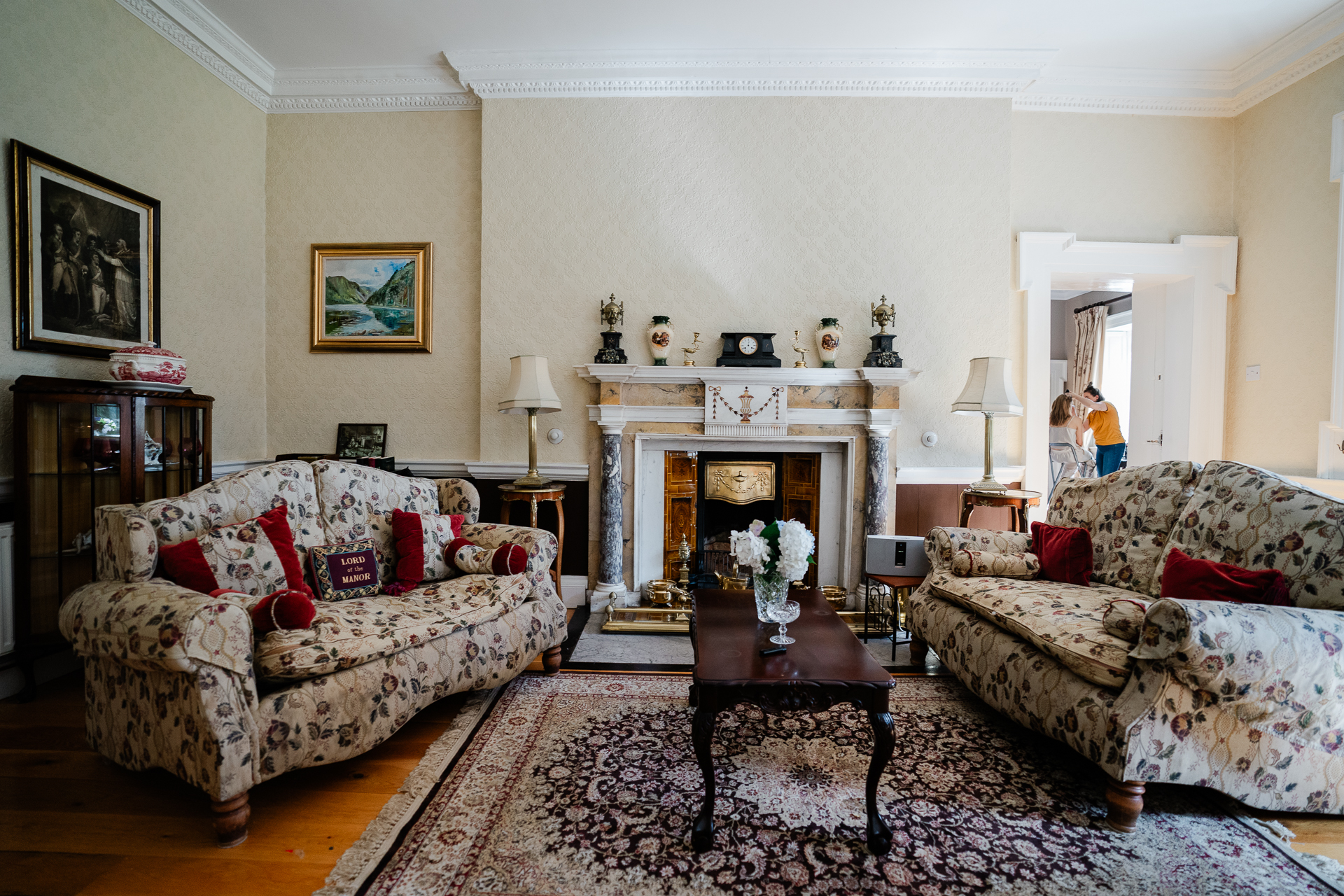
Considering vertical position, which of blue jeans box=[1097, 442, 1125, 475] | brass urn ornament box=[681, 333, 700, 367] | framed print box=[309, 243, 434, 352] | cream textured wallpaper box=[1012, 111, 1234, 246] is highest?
cream textured wallpaper box=[1012, 111, 1234, 246]

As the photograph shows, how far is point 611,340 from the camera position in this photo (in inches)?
153

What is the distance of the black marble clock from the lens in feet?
12.8

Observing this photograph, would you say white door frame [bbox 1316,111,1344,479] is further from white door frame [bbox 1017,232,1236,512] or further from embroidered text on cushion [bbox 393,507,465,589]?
embroidered text on cushion [bbox 393,507,465,589]

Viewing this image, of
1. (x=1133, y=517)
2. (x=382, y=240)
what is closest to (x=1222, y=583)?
(x=1133, y=517)

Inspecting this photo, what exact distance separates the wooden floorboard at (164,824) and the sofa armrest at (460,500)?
1.16m

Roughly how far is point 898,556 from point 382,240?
399 centimetres

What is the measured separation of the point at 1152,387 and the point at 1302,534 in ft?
9.47

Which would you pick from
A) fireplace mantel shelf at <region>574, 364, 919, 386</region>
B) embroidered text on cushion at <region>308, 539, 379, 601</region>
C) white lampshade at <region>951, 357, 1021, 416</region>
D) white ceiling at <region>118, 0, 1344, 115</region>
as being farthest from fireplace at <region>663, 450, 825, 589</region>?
white ceiling at <region>118, 0, 1344, 115</region>

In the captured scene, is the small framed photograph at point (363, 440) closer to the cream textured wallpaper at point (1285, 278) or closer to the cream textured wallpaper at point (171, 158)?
the cream textured wallpaper at point (171, 158)

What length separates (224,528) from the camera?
226cm

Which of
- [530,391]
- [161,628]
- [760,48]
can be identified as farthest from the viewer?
[760,48]

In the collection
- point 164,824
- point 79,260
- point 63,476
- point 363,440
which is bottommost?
point 164,824

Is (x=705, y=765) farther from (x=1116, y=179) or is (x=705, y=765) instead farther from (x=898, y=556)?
(x=1116, y=179)

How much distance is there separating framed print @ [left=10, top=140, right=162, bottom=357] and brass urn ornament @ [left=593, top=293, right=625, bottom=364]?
2542mm
